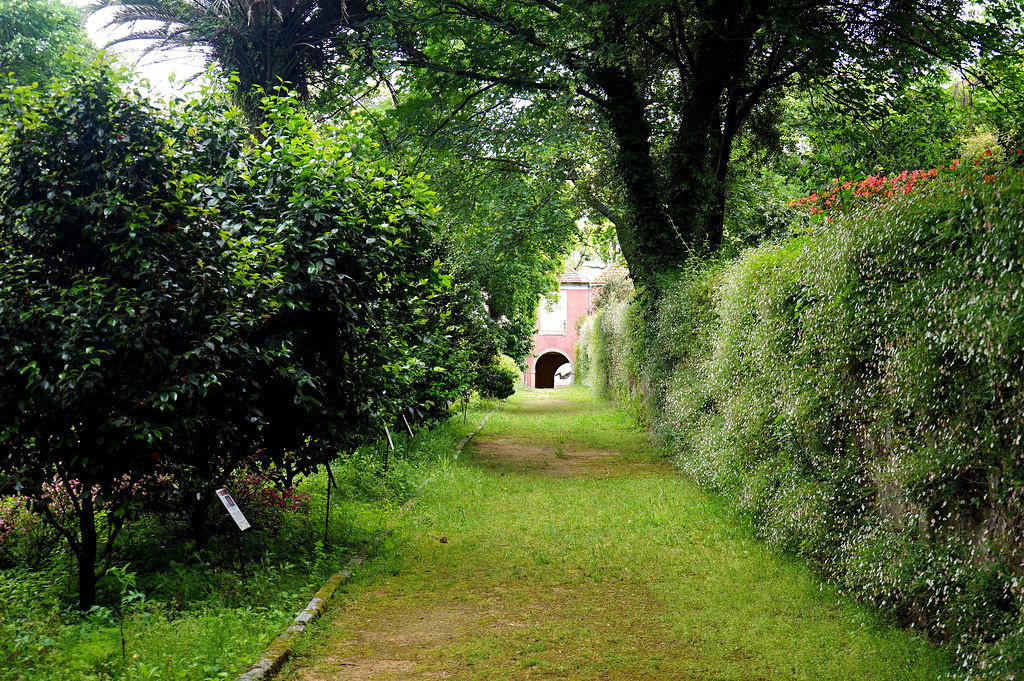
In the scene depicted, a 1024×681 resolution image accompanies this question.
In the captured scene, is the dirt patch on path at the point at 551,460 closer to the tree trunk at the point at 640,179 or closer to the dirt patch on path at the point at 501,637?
the tree trunk at the point at 640,179

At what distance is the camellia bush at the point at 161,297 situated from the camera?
492 cm

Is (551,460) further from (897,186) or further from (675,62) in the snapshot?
Answer: (897,186)

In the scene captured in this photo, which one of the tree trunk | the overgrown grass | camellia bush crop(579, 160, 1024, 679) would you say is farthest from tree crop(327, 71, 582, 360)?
camellia bush crop(579, 160, 1024, 679)

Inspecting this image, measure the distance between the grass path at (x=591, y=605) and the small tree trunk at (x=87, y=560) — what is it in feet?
5.28

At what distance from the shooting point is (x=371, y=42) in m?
12.6

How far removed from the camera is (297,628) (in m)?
5.07

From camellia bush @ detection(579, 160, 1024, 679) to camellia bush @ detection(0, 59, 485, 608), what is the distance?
3.53 metres

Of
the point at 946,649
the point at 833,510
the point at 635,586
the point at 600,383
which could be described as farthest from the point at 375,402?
the point at 600,383

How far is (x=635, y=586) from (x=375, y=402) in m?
2.85

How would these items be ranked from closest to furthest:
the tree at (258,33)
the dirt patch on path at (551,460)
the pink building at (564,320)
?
the tree at (258,33) → the dirt patch on path at (551,460) → the pink building at (564,320)

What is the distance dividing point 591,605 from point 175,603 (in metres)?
2.94

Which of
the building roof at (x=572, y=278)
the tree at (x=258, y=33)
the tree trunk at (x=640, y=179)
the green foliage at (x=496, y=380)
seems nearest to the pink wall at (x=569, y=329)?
the building roof at (x=572, y=278)

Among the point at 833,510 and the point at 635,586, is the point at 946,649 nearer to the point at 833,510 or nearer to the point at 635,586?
the point at 833,510

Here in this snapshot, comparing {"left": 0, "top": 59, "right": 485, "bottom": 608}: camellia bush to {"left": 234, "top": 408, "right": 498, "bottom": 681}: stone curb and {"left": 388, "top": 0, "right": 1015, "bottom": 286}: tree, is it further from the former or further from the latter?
{"left": 388, "top": 0, "right": 1015, "bottom": 286}: tree
